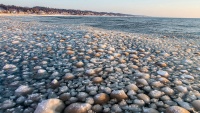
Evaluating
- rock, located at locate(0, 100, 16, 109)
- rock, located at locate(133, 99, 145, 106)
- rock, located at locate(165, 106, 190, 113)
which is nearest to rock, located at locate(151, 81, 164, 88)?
rock, located at locate(133, 99, 145, 106)

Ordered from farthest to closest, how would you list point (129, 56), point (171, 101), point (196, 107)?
1. point (129, 56)
2. point (171, 101)
3. point (196, 107)

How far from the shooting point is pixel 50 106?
6.30 ft

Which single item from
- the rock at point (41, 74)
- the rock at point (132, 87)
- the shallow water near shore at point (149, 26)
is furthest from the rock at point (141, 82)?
the shallow water near shore at point (149, 26)

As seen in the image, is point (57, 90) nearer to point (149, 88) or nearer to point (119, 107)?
point (119, 107)

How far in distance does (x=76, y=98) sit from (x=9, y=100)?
0.72m

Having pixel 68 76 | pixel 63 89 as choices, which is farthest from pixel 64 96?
pixel 68 76

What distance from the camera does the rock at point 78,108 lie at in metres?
1.87

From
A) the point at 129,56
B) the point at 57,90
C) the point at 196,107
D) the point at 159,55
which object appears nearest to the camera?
the point at 196,107

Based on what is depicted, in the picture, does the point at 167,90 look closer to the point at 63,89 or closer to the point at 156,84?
the point at 156,84

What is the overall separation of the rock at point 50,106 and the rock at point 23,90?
1.35ft

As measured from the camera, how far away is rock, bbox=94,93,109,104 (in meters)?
2.07

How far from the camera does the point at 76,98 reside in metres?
2.15

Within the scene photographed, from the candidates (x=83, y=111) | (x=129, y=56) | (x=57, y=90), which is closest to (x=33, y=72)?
(x=57, y=90)

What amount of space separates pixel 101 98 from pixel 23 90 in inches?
37.0
